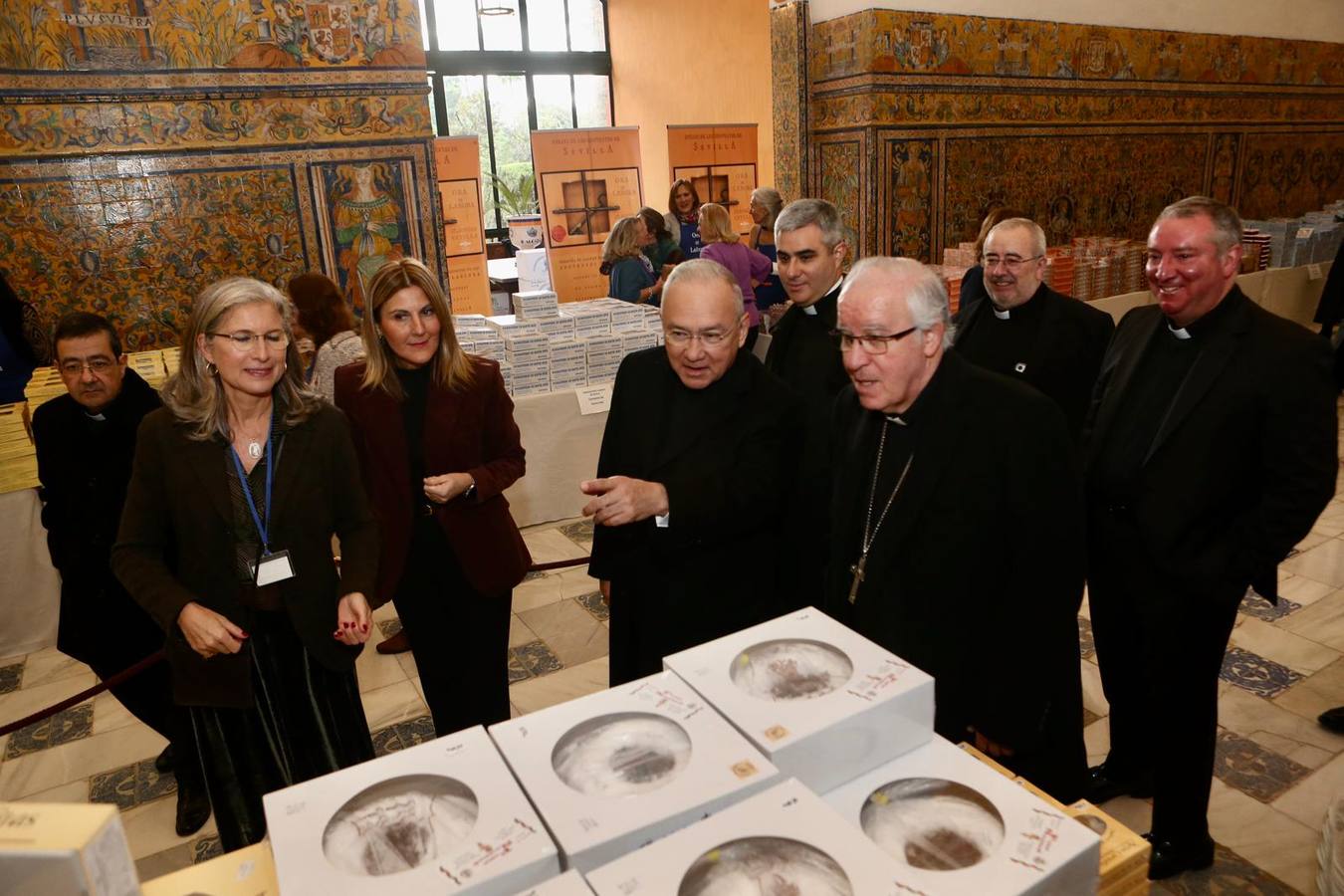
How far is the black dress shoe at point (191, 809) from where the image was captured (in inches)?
136

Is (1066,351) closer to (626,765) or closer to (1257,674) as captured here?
(1257,674)

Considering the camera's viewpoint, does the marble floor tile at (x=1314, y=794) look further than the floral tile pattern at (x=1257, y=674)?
No

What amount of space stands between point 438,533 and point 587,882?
2094mm

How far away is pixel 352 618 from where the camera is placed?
8.24ft

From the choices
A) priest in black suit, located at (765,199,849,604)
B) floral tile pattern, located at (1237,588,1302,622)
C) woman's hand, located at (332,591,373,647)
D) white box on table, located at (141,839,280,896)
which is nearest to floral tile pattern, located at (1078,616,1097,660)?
floral tile pattern, located at (1237,588,1302,622)

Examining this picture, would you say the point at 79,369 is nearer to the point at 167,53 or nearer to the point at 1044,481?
the point at 1044,481

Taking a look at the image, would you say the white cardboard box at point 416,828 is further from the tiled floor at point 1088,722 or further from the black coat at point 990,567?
the tiled floor at point 1088,722

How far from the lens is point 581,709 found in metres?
1.47

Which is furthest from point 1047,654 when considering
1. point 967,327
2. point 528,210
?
point 528,210

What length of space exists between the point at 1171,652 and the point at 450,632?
2.51 metres

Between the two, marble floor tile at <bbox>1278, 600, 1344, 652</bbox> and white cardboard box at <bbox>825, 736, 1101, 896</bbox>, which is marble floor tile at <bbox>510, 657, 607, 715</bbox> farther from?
marble floor tile at <bbox>1278, 600, 1344, 652</bbox>

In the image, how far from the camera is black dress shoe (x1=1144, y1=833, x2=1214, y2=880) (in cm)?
288

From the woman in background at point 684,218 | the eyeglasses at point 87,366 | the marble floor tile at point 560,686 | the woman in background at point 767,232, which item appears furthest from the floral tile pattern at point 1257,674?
the woman in background at point 684,218

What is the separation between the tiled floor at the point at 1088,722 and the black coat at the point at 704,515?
1.70 m
